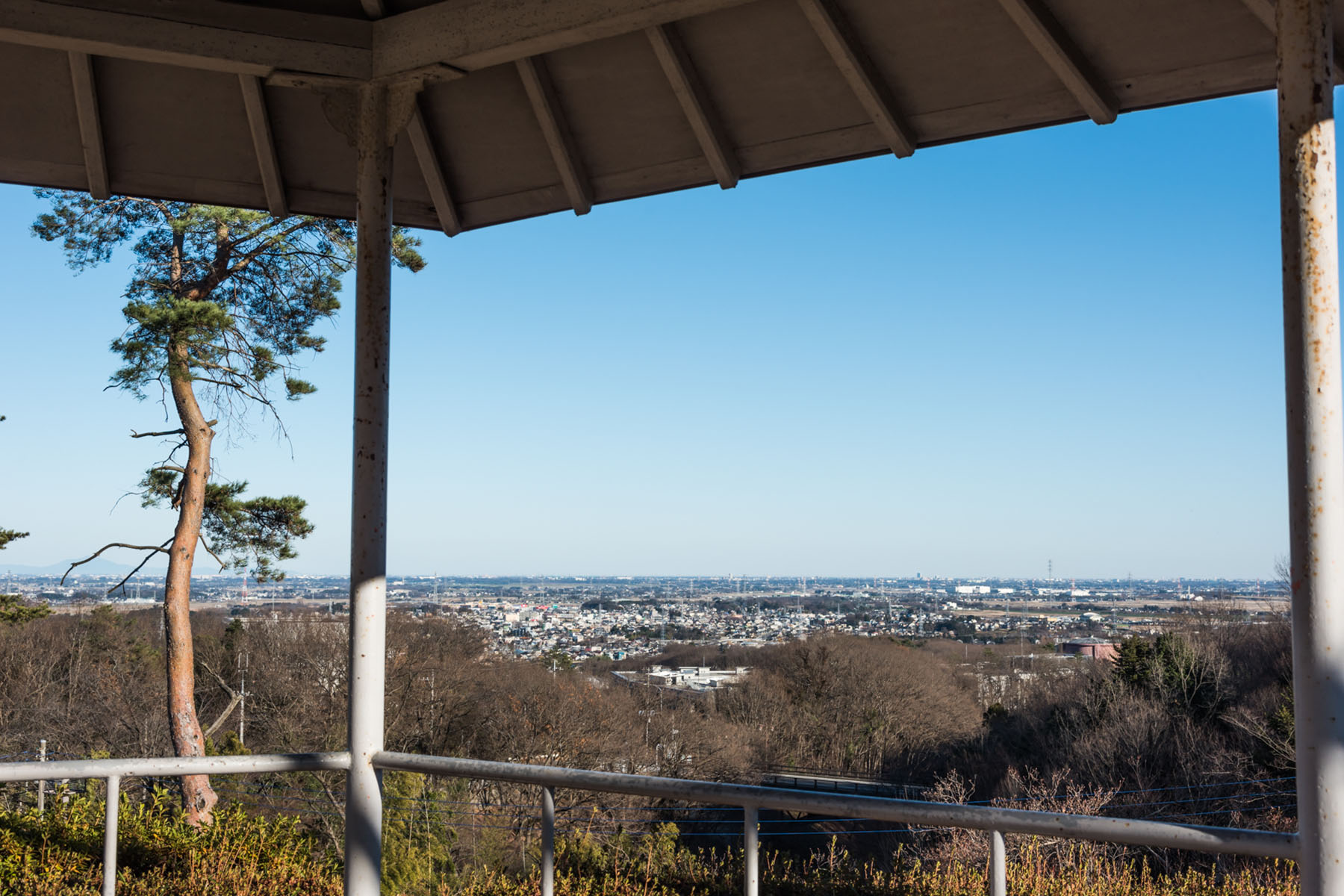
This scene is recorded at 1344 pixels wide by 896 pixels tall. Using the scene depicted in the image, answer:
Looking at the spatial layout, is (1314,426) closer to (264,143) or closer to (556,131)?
(556,131)

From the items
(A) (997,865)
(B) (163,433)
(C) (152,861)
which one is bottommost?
(C) (152,861)

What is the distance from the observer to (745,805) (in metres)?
1.99

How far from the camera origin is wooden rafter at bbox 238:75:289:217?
9.52ft

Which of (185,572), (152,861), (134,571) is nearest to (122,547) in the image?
(134,571)

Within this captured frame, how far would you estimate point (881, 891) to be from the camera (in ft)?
16.4

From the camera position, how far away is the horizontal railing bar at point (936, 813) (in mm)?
1639

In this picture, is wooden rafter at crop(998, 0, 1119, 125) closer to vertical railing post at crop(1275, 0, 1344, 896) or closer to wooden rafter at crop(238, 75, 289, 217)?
vertical railing post at crop(1275, 0, 1344, 896)

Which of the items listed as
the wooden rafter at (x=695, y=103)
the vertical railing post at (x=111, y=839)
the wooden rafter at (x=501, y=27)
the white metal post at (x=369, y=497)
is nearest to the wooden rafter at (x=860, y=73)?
the wooden rafter at (x=501, y=27)

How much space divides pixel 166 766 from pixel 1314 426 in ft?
8.25

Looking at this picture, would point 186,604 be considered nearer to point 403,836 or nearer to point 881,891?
point 403,836

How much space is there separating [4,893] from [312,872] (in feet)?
3.86

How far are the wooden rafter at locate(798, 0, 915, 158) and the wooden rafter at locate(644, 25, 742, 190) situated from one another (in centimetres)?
36

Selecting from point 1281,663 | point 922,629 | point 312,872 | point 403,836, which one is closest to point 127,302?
point 403,836

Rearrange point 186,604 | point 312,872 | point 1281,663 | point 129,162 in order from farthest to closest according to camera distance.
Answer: point 1281,663 < point 186,604 < point 312,872 < point 129,162
